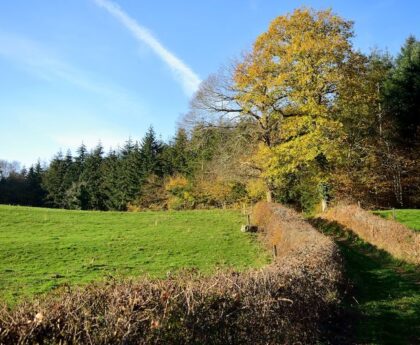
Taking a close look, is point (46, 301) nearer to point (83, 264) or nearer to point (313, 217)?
point (83, 264)

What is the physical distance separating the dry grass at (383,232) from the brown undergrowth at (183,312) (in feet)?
32.3

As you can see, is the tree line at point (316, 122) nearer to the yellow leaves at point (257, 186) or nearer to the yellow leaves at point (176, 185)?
the yellow leaves at point (257, 186)

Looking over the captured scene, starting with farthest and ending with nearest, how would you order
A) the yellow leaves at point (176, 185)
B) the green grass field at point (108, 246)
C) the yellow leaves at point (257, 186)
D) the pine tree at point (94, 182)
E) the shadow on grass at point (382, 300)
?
the pine tree at point (94, 182) < the yellow leaves at point (176, 185) < the yellow leaves at point (257, 186) < the green grass field at point (108, 246) < the shadow on grass at point (382, 300)

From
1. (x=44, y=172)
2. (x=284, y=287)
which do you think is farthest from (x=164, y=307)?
(x=44, y=172)

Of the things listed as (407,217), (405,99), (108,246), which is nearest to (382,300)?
(108,246)

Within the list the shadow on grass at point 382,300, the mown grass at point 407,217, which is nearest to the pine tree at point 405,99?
the mown grass at point 407,217

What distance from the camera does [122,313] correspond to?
18.4ft

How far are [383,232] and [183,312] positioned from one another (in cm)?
1712

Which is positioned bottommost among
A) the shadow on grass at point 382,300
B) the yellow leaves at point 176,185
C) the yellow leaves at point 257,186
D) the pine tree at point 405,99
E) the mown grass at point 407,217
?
the shadow on grass at point 382,300

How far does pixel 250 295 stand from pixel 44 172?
3328 inches

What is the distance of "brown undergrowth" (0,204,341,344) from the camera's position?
16.8 feet

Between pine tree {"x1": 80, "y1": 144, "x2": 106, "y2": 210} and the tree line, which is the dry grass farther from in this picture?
pine tree {"x1": 80, "y1": 144, "x2": 106, "y2": 210}

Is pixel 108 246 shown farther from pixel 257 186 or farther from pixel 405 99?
pixel 405 99

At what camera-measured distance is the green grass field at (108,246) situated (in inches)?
639
